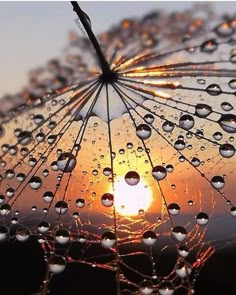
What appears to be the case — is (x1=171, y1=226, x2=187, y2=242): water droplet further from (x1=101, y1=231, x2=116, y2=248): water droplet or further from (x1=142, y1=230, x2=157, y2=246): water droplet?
(x1=101, y1=231, x2=116, y2=248): water droplet

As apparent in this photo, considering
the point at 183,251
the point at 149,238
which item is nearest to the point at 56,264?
the point at 149,238

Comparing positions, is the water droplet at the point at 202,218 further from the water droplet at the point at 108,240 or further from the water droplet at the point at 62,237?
the water droplet at the point at 62,237

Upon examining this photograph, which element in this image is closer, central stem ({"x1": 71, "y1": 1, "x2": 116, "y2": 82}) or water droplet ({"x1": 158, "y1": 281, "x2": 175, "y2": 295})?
central stem ({"x1": 71, "y1": 1, "x2": 116, "y2": 82})

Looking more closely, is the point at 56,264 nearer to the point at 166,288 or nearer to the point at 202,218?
the point at 166,288

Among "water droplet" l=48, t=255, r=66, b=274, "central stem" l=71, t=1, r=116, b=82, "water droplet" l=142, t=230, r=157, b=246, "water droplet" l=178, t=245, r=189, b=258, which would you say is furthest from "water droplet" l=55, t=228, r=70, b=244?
"central stem" l=71, t=1, r=116, b=82

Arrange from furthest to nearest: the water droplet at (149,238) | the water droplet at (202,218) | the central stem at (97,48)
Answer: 1. the water droplet at (202,218)
2. the water droplet at (149,238)
3. the central stem at (97,48)

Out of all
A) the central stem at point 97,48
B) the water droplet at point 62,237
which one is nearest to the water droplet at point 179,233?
the water droplet at point 62,237

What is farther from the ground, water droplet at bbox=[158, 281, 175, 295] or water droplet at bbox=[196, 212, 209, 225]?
water droplet at bbox=[196, 212, 209, 225]

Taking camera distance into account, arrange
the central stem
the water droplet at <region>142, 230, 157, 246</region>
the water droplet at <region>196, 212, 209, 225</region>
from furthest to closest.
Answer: the water droplet at <region>196, 212, 209, 225</region> → the water droplet at <region>142, 230, 157, 246</region> → the central stem
